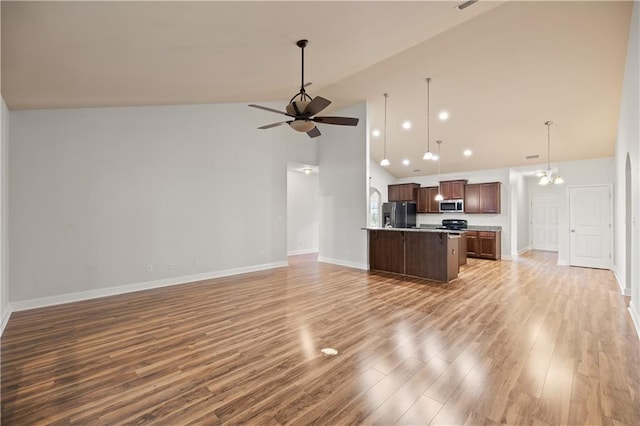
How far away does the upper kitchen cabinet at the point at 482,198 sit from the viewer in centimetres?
848

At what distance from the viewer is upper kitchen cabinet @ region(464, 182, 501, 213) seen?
8.48 metres

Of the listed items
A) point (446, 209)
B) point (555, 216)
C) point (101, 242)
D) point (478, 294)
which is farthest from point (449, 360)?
point (555, 216)

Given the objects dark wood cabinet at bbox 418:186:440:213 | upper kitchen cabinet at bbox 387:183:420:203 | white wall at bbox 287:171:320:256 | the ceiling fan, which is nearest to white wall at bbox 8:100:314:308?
white wall at bbox 287:171:320:256

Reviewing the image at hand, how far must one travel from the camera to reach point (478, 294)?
4.73 meters

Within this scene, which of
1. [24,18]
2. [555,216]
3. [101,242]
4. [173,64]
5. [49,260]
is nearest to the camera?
[24,18]

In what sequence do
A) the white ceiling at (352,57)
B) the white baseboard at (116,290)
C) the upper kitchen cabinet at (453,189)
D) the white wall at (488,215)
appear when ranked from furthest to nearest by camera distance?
the upper kitchen cabinet at (453,189) < the white wall at (488,215) < the white baseboard at (116,290) < the white ceiling at (352,57)

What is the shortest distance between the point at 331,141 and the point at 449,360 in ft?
19.7

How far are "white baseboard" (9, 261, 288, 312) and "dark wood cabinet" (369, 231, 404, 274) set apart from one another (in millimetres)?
2765

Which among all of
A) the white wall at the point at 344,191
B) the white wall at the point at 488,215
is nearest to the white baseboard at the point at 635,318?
the white wall at the point at 344,191

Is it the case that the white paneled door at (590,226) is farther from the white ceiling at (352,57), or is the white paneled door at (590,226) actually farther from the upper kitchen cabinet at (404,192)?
the upper kitchen cabinet at (404,192)

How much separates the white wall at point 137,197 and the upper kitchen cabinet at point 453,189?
5.58 metres

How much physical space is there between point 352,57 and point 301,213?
6.40 meters

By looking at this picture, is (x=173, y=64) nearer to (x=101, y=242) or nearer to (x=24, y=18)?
(x=24, y=18)

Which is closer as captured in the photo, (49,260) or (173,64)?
(173,64)
